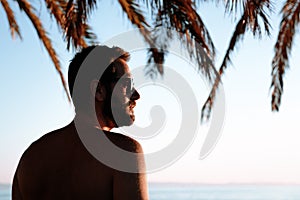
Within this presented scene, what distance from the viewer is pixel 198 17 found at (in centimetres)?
659

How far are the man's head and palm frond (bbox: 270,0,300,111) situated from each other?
6.62 m

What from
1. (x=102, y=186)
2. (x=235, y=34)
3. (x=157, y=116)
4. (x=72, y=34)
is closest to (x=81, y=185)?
(x=102, y=186)

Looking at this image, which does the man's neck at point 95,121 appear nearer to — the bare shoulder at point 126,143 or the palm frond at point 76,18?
the bare shoulder at point 126,143

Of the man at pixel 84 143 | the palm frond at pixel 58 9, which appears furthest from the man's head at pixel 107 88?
the palm frond at pixel 58 9

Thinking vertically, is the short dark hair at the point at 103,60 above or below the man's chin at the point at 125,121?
above

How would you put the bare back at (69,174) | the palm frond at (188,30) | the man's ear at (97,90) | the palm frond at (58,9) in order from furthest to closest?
the palm frond at (58,9) → the palm frond at (188,30) → the man's ear at (97,90) → the bare back at (69,174)

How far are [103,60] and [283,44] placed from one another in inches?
284

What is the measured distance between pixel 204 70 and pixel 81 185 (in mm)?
4622

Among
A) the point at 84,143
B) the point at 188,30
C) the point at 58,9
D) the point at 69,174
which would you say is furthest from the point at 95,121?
the point at 58,9

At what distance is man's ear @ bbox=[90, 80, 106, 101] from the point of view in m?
2.02

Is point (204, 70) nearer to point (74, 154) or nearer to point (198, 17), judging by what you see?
point (198, 17)

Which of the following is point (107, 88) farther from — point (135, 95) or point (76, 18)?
point (76, 18)

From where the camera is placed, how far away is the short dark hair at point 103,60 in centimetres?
203

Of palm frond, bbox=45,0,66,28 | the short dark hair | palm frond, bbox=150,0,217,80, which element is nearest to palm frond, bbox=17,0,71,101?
palm frond, bbox=45,0,66,28
